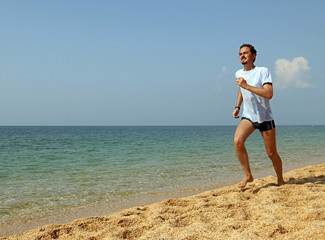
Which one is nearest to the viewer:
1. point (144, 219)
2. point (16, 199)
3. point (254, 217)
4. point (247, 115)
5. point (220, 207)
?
point (254, 217)

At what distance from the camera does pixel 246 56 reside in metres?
3.93

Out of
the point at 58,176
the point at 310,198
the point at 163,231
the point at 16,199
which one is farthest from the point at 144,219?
the point at 58,176

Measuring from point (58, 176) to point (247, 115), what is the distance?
5.01m

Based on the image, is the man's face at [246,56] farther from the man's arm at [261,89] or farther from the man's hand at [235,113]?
the man's hand at [235,113]

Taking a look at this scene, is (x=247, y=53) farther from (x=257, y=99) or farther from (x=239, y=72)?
(x=257, y=99)

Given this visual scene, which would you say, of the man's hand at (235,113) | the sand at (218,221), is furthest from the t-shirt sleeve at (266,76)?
the sand at (218,221)

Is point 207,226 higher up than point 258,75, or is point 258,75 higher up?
point 258,75

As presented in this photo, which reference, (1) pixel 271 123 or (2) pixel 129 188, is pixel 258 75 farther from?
(2) pixel 129 188

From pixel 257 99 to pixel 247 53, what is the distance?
0.65m

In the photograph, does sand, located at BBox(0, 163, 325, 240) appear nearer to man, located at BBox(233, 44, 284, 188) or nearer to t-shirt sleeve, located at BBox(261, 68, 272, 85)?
man, located at BBox(233, 44, 284, 188)

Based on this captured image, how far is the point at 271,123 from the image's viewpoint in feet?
12.6

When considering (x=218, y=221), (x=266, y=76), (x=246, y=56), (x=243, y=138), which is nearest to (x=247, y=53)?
(x=246, y=56)

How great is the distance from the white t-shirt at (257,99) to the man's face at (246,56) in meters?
0.15

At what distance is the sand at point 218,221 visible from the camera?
2.32 m
